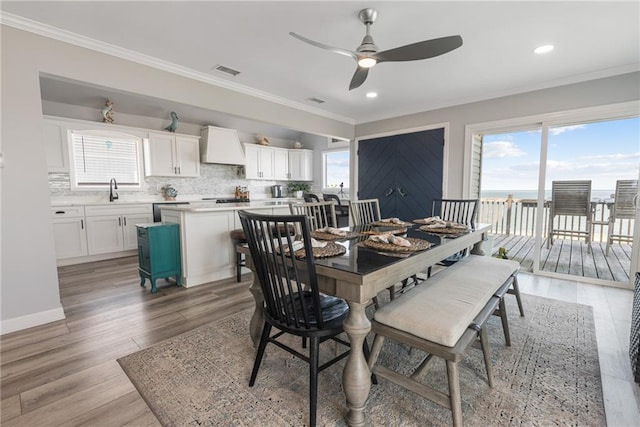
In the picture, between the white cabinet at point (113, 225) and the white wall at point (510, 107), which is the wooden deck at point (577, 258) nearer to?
Result: the white wall at point (510, 107)

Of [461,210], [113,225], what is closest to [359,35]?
[461,210]

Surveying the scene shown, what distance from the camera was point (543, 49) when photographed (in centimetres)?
260

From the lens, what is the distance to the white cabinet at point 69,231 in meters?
3.98

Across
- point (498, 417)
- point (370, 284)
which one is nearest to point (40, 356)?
point (370, 284)

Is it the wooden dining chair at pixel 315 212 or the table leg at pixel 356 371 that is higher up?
the wooden dining chair at pixel 315 212

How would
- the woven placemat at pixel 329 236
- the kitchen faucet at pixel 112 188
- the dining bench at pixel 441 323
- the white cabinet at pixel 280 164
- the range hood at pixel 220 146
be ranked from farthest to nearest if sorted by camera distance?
the white cabinet at pixel 280 164
the range hood at pixel 220 146
the kitchen faucet at pixel 112 188
the woven placemat at pixel 329 236
the dining bench at pixel 441 323

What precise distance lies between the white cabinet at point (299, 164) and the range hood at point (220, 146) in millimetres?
1468

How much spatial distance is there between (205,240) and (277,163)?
3811mm

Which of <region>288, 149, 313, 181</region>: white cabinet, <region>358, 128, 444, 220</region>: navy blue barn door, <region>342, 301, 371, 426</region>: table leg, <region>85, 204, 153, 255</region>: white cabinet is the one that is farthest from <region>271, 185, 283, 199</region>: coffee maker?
<region>342, 301, 371, 426</region>: table leg

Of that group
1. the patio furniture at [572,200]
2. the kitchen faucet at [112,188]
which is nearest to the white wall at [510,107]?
the patio furniture at [572,200]

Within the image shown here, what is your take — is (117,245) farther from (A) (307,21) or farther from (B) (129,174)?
(A) (307,21)

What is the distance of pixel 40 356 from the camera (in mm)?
1890

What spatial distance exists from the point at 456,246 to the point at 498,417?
0.99 meters

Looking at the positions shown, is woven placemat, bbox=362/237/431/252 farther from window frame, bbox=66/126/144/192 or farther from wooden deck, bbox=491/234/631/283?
window frame, bbox=66/126/144/192
